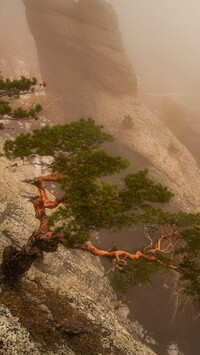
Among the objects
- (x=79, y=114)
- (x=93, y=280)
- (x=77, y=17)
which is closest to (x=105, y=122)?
(x=79, y=114)

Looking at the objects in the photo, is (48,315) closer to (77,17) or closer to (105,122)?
(105,122)

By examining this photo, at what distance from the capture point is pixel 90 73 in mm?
39312

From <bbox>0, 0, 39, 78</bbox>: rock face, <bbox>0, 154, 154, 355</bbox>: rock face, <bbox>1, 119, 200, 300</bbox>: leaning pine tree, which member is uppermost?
<bbox>1, 119, 200, 300</bbox>: leaning pine tree

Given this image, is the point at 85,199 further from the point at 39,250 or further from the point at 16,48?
the point at 16,48

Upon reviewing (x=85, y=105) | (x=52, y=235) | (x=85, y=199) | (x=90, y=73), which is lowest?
(x=85, y=105)

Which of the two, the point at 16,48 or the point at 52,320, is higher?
the point at 16,48

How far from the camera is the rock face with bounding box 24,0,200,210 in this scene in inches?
1435

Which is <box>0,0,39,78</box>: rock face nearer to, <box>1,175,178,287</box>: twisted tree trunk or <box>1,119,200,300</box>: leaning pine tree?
<box>1,175,178,287</box>: twisted tree trunk

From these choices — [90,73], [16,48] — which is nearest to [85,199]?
[90,73]

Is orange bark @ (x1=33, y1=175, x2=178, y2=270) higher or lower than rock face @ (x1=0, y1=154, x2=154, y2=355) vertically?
higher

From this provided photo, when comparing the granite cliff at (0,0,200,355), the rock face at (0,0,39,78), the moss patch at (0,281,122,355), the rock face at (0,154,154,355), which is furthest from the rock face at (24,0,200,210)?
the moss patch at (0,281,122,355)

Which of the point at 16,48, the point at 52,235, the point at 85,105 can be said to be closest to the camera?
the point at 52,235

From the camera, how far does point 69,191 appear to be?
9.23 meters

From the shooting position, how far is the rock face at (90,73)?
36.4 metres
